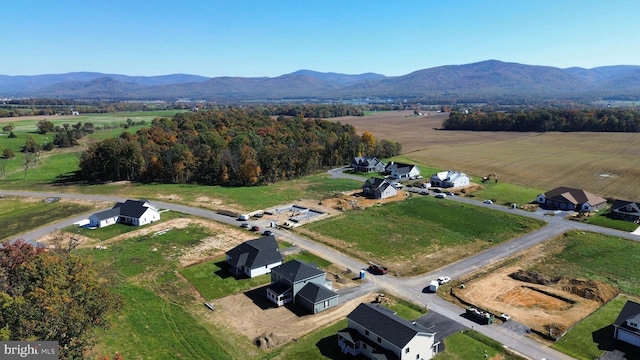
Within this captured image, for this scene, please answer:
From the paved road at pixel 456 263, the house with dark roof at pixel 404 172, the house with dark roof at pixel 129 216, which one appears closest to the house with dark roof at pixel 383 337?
the paved road at pixel 456 263

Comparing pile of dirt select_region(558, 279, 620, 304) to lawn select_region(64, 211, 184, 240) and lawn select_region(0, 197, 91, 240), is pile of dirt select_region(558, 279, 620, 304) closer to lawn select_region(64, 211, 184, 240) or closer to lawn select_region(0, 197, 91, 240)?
lawn select_region(64, 211, 184, 240)

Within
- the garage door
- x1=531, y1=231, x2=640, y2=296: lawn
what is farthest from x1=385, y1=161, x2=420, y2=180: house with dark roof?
the garage door

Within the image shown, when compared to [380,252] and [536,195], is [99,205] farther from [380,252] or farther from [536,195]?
[536,195]

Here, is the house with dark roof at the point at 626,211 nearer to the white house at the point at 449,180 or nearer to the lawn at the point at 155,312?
the white house at the point at 449,180

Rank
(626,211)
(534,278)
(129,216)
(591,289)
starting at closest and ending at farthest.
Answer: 1. (591,289)
2. (534,278)
3. (626,211)
4. (129,216)

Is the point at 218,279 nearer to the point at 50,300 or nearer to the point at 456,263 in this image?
the point at 50,300

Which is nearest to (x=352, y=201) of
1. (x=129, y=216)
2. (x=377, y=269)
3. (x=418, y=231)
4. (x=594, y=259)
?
(x=418, y=231)
